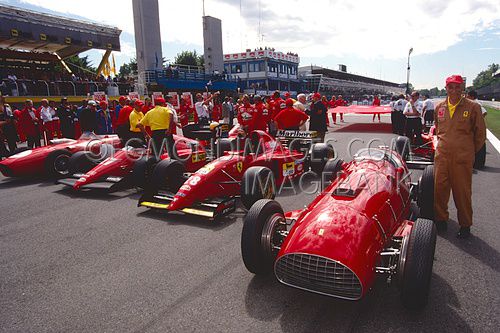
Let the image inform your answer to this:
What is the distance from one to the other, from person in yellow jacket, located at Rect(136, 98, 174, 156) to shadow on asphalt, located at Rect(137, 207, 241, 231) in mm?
1748

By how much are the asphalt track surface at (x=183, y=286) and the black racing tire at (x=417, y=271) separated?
Result: 209mm

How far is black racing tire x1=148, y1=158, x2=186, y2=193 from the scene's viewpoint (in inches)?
226

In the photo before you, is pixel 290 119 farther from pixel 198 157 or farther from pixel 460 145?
pixel 460 145

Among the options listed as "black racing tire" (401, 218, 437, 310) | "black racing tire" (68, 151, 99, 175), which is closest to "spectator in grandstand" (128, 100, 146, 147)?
"black racing tire" (68, 151, 99, 175)

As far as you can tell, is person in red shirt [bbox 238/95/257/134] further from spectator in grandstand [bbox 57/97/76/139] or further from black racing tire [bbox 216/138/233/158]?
spectator in grandstand [bbox 57/97/76/139]

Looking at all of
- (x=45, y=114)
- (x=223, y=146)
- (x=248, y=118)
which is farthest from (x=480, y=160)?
(x=45, y=114)

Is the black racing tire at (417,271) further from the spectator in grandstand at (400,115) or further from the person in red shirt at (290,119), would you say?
the spectator in grandstand at (400,115)

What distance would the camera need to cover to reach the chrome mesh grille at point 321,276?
98.3 inches

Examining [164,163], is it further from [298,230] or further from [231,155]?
[298,230]

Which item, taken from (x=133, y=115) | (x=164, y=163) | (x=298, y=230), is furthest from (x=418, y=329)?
(x=133, y=115)

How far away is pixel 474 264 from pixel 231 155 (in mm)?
3866

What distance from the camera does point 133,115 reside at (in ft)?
26.5

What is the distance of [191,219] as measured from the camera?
507 centimetres

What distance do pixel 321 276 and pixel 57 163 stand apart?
750 centimetres
